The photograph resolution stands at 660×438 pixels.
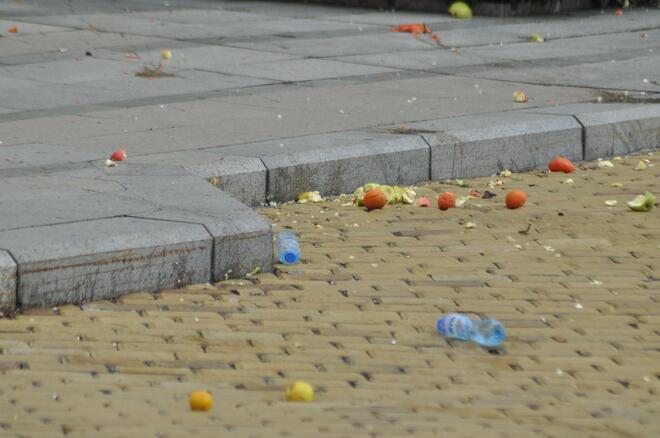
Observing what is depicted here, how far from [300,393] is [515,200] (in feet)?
8.12

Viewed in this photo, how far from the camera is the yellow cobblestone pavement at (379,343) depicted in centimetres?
353

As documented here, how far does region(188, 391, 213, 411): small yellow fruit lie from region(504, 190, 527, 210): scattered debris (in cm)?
263

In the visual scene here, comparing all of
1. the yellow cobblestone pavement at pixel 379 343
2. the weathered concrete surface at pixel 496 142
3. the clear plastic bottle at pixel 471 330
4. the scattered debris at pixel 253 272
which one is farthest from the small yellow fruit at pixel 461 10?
the clear plastic bottle at pixel 471 330

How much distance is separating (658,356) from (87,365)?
5.51ft

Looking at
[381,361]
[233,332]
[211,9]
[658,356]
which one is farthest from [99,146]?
[211,9]

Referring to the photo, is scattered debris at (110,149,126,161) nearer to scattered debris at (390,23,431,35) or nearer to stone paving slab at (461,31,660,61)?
stone paving slab at (461,31,660,61)

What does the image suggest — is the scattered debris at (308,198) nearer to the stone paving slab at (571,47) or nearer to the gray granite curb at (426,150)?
the gray granite curb at (426,150)

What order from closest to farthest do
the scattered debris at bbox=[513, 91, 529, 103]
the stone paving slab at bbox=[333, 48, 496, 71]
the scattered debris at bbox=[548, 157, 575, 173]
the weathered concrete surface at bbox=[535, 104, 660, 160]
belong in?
the scattered debris at bbox=[548, 157, 575, 173]
the weathered concrete surface at bbox=[535, 104, 660, 160]
the scattered debris at bbox=[513, 91, 529, 103]
the stone paving slab at bbox=[333, 48, 496, 71]

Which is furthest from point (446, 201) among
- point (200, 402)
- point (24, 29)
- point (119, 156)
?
point (24, 29)

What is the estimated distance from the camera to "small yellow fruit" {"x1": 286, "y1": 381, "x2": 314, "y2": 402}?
3.65m

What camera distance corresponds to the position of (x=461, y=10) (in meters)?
11.7

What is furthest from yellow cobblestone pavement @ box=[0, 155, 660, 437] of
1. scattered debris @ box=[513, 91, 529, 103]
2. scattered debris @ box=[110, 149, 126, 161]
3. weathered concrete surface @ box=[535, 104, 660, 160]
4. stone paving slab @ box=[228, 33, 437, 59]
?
stone paving slab @ box=[228, 33, 437, 59]

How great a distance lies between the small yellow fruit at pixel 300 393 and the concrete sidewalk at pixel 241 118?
1135 millimetres

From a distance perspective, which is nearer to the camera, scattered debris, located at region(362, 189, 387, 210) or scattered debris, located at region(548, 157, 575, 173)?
scattered debris, located at region(362, 189, 387, 210)
